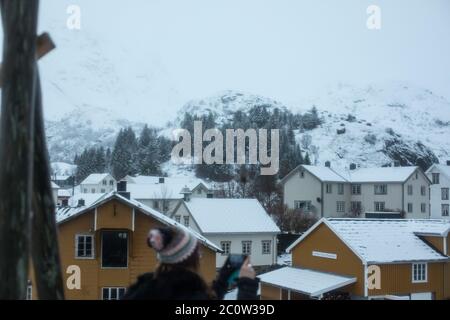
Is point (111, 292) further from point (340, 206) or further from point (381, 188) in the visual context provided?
point (381, 188)

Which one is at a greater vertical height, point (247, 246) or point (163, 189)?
point (163, 189)

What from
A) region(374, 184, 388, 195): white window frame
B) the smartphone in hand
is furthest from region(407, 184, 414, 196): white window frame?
the smartphone in hand

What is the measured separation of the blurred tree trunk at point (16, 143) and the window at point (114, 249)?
7.50 m

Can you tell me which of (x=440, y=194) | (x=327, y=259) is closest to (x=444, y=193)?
(x=440, y=194)

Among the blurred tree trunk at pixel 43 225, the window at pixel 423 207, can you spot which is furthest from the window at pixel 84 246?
the window at pixel 423 207

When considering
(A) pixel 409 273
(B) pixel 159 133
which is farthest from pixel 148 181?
(A) pixel 409 273

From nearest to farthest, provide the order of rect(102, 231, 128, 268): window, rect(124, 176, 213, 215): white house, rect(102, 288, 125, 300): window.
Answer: rect(102, 288, 125, 300): window, rect(102, 231, 128, 268): window, rect(124, 176, 213, 215): white house

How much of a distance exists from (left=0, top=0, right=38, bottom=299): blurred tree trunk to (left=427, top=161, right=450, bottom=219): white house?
84.1 feet

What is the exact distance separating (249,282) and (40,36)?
2.83 feet

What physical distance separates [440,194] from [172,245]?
26.1 metres

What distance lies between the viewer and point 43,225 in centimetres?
152

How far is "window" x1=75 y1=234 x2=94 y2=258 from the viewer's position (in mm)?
8781

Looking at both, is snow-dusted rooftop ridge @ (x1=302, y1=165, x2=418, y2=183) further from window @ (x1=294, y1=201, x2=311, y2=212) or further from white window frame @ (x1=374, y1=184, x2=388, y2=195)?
window @ (x1=294, y1=201, x2=311, y2=212)

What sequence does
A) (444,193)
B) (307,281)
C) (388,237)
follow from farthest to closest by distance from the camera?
1. (444,193)
2. (388,237)
3. (307,281)
